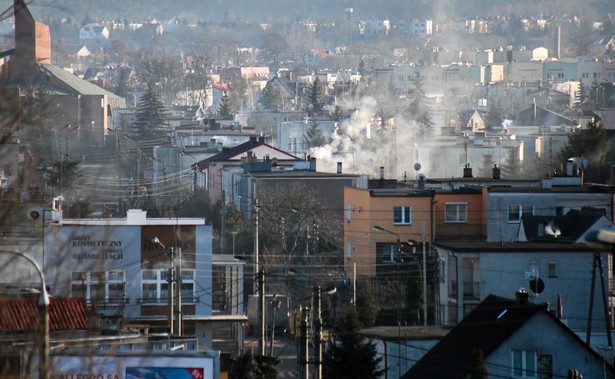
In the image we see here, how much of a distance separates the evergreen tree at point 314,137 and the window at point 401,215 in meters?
23.1

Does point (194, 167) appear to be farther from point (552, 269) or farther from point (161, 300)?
point (552, 269)

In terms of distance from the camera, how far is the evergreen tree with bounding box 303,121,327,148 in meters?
44.0

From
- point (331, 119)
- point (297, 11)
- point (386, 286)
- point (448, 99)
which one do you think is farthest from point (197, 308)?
point (297, 11)

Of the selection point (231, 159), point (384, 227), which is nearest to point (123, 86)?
point (231, 159)

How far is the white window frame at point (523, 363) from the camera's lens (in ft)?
39.4

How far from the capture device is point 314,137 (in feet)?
146

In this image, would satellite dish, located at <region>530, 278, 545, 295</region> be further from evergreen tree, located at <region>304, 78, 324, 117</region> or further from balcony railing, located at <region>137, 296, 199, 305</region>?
evergreen tree, located at <region>304, 78, 324, 117</region>

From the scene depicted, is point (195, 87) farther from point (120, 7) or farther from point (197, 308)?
point (120, 7)

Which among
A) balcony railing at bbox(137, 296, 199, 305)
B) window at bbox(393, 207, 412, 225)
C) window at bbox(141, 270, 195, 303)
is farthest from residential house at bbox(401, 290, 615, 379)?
window at bbox(393, 207, 412, 225)

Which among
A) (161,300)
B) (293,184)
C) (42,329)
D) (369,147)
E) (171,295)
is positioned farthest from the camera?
(369,147)

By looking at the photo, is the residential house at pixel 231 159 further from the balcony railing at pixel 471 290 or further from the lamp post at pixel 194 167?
the balcony railing at pixel 471 290

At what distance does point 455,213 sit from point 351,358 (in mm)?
7724

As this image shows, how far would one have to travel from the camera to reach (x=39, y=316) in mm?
6562

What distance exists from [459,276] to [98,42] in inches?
4615
